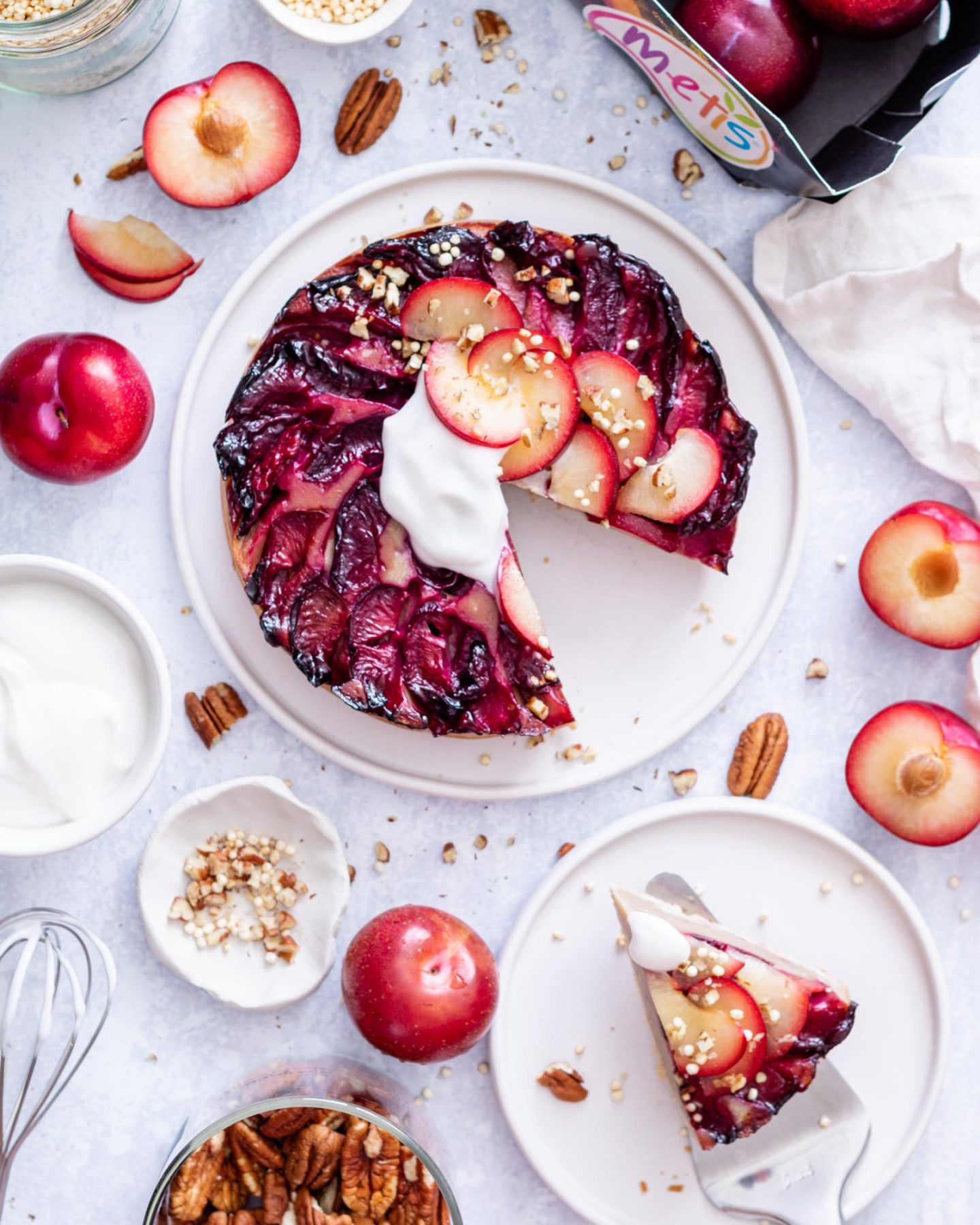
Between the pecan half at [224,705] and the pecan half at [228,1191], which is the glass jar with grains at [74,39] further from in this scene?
the pecan half at [228,1191]

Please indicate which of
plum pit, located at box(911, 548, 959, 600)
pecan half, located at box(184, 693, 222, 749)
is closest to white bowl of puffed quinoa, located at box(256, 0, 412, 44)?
pecan half, located at box(184, 693, 222, 749)

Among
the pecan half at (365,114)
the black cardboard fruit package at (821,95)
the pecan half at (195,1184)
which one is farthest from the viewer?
the pecan half at (365,114)

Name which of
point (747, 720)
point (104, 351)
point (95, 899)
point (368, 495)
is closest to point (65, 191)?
point (104, 351)

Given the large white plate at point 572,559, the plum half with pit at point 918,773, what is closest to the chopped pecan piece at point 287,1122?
the large white plate at point 572,559

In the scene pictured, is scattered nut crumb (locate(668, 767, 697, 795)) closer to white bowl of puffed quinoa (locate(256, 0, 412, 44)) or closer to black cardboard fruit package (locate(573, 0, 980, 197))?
black cardboard fruit package (locate(573, 0, 980, 197))

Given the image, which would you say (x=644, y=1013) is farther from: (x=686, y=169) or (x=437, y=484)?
(x=686, y=169)

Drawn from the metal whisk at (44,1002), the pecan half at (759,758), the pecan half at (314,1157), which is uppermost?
the pecan half at (759,758)
